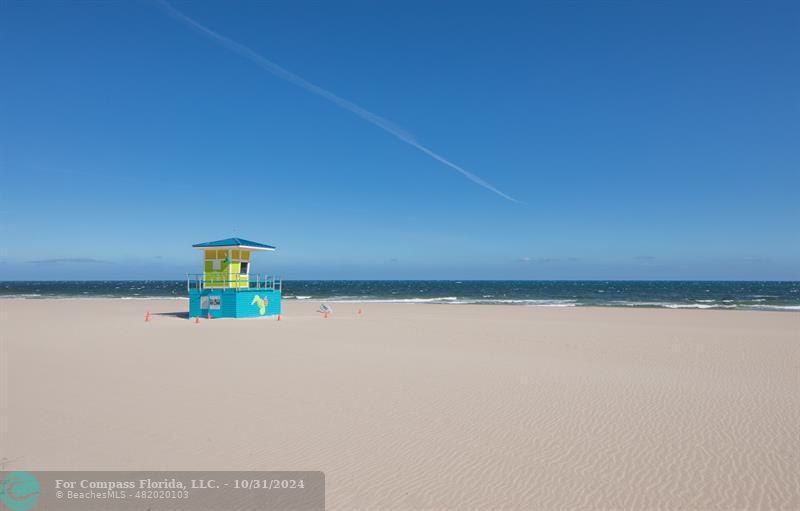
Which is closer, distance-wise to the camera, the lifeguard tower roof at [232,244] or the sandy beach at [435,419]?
the sandy beach at [435,419]

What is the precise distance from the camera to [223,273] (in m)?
25.0

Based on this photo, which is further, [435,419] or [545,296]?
[545,296]

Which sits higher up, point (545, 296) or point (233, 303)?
point (233, 303)

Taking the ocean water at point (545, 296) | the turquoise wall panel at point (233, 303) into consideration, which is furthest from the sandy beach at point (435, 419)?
the ocean water at point (545, 296)

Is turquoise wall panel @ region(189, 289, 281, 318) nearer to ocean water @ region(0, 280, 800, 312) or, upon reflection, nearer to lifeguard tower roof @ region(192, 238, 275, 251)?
lifeguard tower roof @ region(192, 238, 275, 251)

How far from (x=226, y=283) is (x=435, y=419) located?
19.8 meters

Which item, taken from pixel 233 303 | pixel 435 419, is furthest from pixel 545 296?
pixel 435 419

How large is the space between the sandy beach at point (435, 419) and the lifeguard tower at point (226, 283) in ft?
29.9

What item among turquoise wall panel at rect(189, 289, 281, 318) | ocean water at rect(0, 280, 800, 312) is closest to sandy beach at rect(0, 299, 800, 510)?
turquoise wall panel at rect(189, 289, 281, 318)

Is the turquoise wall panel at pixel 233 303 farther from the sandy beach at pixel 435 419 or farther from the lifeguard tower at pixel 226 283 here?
the sandy beach at pixel 435 419

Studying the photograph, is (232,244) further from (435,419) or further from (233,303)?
(435,419)

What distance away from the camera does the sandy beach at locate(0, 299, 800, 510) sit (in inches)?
221

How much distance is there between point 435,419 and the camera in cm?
799

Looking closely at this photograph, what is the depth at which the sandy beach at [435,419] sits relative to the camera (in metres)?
5.61
